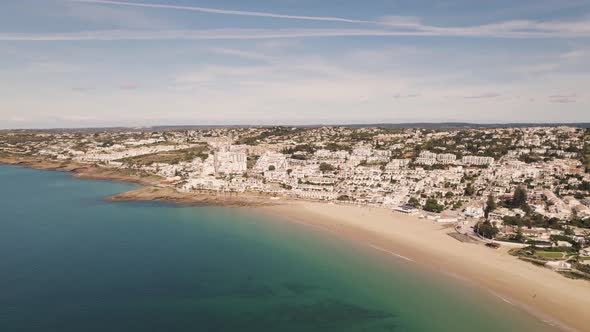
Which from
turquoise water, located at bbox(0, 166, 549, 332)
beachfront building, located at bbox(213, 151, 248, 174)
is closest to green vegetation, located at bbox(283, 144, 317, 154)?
beachfront building, located at bbox(213, 151, 248, 174)

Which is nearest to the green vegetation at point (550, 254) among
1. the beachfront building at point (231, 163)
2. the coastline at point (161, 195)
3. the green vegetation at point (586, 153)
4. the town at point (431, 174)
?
the town at point (431, 174)

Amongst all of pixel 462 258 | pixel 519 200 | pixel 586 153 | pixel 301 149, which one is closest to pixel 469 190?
pixel 519 200

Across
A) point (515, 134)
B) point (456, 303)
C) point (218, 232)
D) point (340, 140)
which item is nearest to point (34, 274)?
point (218, 232)

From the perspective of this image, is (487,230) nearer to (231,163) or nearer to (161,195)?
(161,195)

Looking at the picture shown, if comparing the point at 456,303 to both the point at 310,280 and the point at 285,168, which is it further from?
the point at 285,168

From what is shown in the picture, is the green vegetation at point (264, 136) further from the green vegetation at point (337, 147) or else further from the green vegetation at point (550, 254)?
the green vegetation at point (550, 254)
